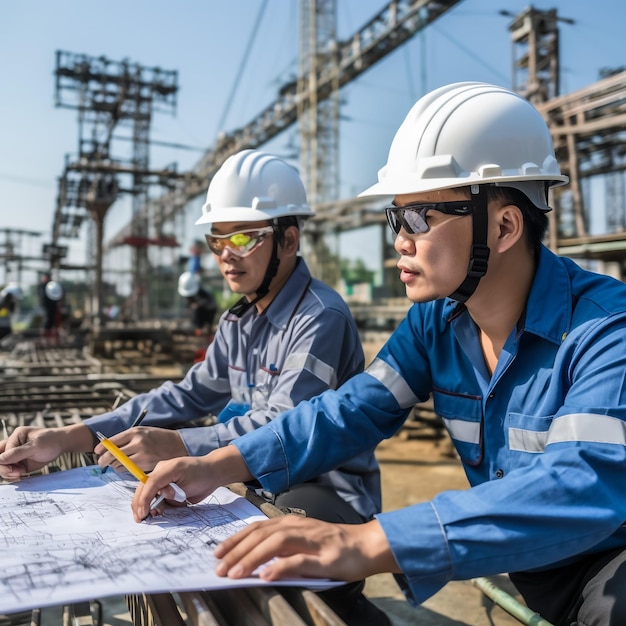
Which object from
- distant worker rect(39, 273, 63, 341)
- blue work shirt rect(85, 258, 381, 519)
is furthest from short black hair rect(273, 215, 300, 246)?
distant worker rect(39, 273, 63, 341)

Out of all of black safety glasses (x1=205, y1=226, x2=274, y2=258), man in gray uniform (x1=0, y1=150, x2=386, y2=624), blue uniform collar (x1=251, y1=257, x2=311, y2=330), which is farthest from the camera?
black safety glasses (x1=205, y1=226, x2=274, y2=258)

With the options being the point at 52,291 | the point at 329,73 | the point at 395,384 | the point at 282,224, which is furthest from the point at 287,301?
the point at 329,73

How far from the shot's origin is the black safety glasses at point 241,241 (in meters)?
2.48

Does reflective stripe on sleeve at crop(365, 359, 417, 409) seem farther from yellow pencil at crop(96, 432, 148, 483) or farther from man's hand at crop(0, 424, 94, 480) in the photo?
Result: man's hand at crop(0, 424, 94, 480)

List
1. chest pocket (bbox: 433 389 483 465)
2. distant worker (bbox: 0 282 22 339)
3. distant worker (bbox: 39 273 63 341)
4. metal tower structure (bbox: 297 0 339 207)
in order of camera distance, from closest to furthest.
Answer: chest pocket (bbox: 433 389 483 465) → distant worker (bbox: 0 282 22 339) → distant worker (bbox: 39 273 63 341) → metal tower structure (bbox: 297 0 339 207)

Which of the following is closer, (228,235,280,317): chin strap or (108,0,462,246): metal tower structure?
(228,235,280,317): chin strap

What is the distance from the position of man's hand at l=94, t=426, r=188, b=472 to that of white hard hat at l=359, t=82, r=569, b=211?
2.91ft

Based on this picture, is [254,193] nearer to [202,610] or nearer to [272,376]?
[272,376]

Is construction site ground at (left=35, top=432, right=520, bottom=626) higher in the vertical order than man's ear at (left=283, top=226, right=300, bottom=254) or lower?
lower

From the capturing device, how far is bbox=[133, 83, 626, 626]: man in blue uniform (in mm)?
1013

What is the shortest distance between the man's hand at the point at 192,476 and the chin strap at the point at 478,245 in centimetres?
68

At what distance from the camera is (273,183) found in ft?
8.71

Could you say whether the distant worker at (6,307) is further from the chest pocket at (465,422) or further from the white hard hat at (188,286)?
the chest pocket at (465,422)

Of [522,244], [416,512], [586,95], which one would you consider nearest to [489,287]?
[522,244]
